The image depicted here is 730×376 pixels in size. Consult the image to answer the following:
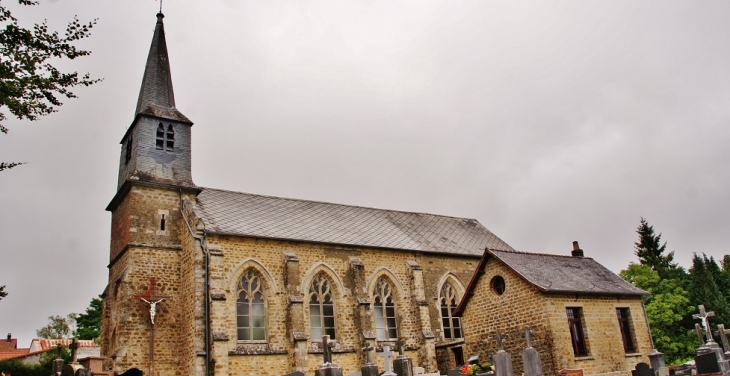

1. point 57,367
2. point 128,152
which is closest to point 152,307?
point 57,367

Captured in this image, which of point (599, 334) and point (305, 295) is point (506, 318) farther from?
point (305, 295)

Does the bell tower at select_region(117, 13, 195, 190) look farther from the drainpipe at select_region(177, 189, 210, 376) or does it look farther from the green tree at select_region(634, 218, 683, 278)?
the green tree at select_region(634, 218, 683, 278)

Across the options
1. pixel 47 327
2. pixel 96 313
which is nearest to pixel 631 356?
pixel 96 313

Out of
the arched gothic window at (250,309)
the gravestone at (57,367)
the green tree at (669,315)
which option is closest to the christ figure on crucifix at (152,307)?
the arched gothic window at (250,309)

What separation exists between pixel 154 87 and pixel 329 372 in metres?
17.1

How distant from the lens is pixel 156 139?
23547 millimetres

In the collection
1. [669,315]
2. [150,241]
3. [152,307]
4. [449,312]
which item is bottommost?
[669,315]

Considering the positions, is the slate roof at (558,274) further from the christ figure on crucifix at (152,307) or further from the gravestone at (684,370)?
the christ figure on crucifix at (152,307)

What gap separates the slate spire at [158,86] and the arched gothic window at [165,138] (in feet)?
1.76

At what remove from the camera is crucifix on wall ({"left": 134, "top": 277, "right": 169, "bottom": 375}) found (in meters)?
19.6

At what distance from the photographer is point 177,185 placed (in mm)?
22609

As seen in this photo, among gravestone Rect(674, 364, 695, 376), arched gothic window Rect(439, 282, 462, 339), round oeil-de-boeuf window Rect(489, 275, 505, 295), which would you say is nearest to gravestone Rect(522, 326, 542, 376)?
gravestone Rect(674, 364, 695, 376)

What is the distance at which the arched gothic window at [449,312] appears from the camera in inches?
1016

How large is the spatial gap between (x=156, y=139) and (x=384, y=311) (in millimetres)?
12227
